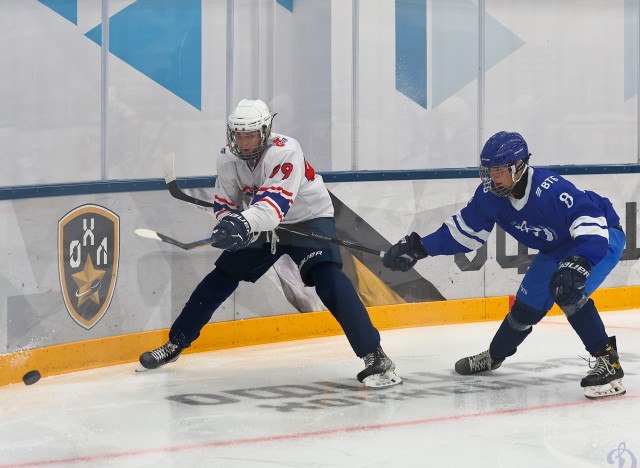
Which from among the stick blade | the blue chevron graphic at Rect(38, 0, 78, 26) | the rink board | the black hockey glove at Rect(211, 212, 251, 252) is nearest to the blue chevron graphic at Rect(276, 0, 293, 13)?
the blue chevron graphic at Rect(38, 0, 78, 26)

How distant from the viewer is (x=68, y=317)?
4672 millimetres

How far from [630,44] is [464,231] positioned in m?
5.32

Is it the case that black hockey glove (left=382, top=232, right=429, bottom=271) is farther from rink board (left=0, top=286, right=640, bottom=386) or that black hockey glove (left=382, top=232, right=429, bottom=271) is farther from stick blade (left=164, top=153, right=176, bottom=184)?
rink board (left=0, top=286, right=640, bottom=386)

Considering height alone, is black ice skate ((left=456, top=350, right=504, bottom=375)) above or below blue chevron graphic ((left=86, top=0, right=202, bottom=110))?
below

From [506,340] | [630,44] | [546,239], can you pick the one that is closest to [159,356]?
[506,340]

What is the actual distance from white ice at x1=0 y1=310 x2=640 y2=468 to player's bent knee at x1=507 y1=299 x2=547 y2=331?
223 mm

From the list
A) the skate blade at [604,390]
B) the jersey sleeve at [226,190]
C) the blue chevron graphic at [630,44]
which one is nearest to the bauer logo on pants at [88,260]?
the jersey sleeve at [226,190]

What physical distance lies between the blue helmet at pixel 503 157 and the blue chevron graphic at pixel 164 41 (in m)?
4.02

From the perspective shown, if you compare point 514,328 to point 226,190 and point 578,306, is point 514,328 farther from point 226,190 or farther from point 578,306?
point 226,190

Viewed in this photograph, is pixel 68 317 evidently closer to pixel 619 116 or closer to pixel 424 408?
pixel 424 408

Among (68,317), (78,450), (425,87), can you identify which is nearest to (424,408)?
(78,450)

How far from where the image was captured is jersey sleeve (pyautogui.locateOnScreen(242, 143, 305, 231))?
13.9 ft

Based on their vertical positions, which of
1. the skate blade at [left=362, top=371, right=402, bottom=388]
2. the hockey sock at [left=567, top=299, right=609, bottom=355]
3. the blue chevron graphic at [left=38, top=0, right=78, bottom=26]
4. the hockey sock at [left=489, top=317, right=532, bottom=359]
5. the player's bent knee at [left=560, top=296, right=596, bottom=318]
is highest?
the blue chevron graphic at [left=38, top=0, right=78, bottom=26]

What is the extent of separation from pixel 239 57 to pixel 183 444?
181 inches
